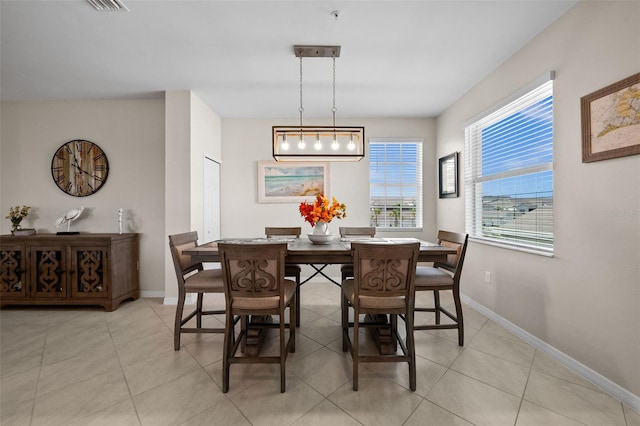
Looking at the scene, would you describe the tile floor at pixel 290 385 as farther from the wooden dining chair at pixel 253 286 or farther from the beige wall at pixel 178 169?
the beige wall at pixel 178 169

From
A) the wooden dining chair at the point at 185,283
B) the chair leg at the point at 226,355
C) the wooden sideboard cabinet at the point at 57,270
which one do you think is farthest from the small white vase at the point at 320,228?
the wooden sideboard cabinet at the point at 57,270

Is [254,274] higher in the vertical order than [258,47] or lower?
lower

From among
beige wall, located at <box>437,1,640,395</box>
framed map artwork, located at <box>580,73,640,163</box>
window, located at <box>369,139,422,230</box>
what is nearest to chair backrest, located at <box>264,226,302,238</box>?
window, located at <box>369,139,422,230</box>

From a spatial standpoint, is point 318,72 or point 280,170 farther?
point 280,170

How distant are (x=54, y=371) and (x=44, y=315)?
1597 mm

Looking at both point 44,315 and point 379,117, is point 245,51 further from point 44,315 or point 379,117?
point 44,315

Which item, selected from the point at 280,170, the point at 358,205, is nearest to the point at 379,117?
the point at 358,205

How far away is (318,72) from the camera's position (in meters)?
2.86

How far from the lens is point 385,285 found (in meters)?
1.74

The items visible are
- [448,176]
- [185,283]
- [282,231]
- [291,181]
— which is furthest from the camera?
[291,181]

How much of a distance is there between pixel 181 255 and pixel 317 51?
226cm

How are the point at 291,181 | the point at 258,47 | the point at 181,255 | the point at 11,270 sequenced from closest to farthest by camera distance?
the point at 181,255, the point at 258,47, the point at 11,270, the point at 291,181

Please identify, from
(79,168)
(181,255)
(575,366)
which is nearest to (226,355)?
(181,255)

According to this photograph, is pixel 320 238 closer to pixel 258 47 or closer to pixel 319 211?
pixel 319 211
